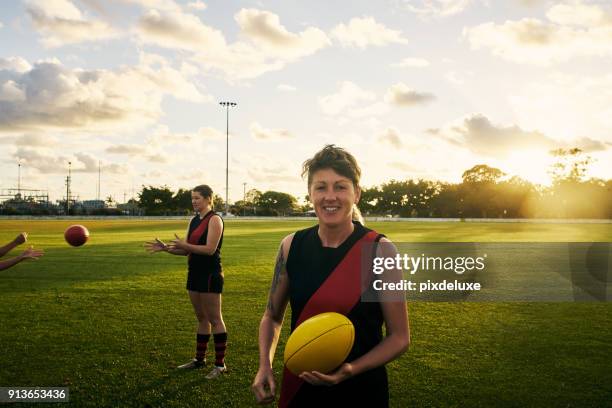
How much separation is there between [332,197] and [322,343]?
0.82 m

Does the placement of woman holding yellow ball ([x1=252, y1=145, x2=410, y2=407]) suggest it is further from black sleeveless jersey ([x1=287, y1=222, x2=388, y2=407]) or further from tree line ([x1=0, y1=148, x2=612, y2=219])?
tree line ([x1=0, y1=148, x2=612, y2=219])

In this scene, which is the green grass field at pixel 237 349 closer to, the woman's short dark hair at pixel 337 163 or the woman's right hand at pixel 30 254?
the woman's right hand at pixel 30 254

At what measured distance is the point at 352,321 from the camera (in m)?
2.76

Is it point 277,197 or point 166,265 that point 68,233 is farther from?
point 277,197

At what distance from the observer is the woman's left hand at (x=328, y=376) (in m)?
2.38

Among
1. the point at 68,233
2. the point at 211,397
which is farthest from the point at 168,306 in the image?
the point at 211,397

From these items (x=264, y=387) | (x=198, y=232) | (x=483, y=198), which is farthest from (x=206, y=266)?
(x=483, y=198)

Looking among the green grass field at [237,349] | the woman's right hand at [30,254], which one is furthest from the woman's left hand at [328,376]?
the woman's right hand at [30,254]

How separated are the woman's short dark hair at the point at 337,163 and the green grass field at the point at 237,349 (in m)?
3.91

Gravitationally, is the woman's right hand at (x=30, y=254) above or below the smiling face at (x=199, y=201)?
below

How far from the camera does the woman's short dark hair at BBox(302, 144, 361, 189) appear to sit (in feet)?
9.05

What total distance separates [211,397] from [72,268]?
13.6 meters

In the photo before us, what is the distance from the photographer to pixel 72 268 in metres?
17.3

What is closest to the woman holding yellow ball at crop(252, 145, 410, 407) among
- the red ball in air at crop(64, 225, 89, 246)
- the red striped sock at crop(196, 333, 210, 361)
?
the red striped sock at crop(196, 333, 210, 361)
